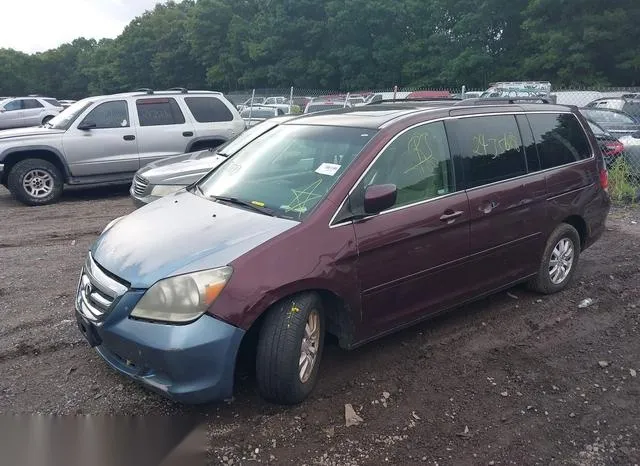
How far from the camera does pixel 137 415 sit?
327 cm

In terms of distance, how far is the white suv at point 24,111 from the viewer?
2259 cm

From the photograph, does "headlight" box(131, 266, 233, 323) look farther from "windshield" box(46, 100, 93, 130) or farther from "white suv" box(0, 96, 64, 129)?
"white suv" box(0, 96, 64, 129)

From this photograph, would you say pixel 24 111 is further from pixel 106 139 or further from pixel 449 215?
pixel 449 215

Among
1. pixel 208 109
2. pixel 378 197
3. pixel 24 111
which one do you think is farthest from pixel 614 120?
pixel 24 111

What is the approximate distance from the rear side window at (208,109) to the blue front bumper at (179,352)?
783cm

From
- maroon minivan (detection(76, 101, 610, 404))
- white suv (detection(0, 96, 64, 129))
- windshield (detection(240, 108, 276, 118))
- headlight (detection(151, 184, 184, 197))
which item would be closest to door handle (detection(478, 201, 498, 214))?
maroon minivan (detection(76, 101, 610, 404))

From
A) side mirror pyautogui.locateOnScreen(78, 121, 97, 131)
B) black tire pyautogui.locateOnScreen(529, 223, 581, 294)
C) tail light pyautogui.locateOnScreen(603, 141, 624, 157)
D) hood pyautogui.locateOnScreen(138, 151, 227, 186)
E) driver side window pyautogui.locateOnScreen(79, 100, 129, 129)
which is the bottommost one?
black tire pyautogui.locateOnScreen(529, 223, 581, 294)

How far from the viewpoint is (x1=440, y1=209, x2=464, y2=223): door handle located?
154 inches

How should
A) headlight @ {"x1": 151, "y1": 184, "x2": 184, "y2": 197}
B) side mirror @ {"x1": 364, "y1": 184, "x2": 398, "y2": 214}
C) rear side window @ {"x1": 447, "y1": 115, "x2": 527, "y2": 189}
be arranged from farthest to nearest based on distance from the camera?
headlight @ {"x1": 151, "y1": 184, "x2": 184, "y2": 197}, rear side window @ {"x1": 447, "y1": 115, "x2": 527, "y2": 189}, side mirror @ {"x1": 364, "y1": 184, "x2": 398, "y2": 214}

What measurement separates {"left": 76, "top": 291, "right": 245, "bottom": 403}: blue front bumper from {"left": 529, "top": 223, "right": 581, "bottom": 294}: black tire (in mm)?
3124

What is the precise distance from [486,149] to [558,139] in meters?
1.10

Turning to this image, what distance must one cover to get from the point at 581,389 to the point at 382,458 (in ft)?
5.08

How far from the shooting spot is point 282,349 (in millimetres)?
3100

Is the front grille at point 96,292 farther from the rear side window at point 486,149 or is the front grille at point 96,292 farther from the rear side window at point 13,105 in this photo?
the rear side window at point 13,105
